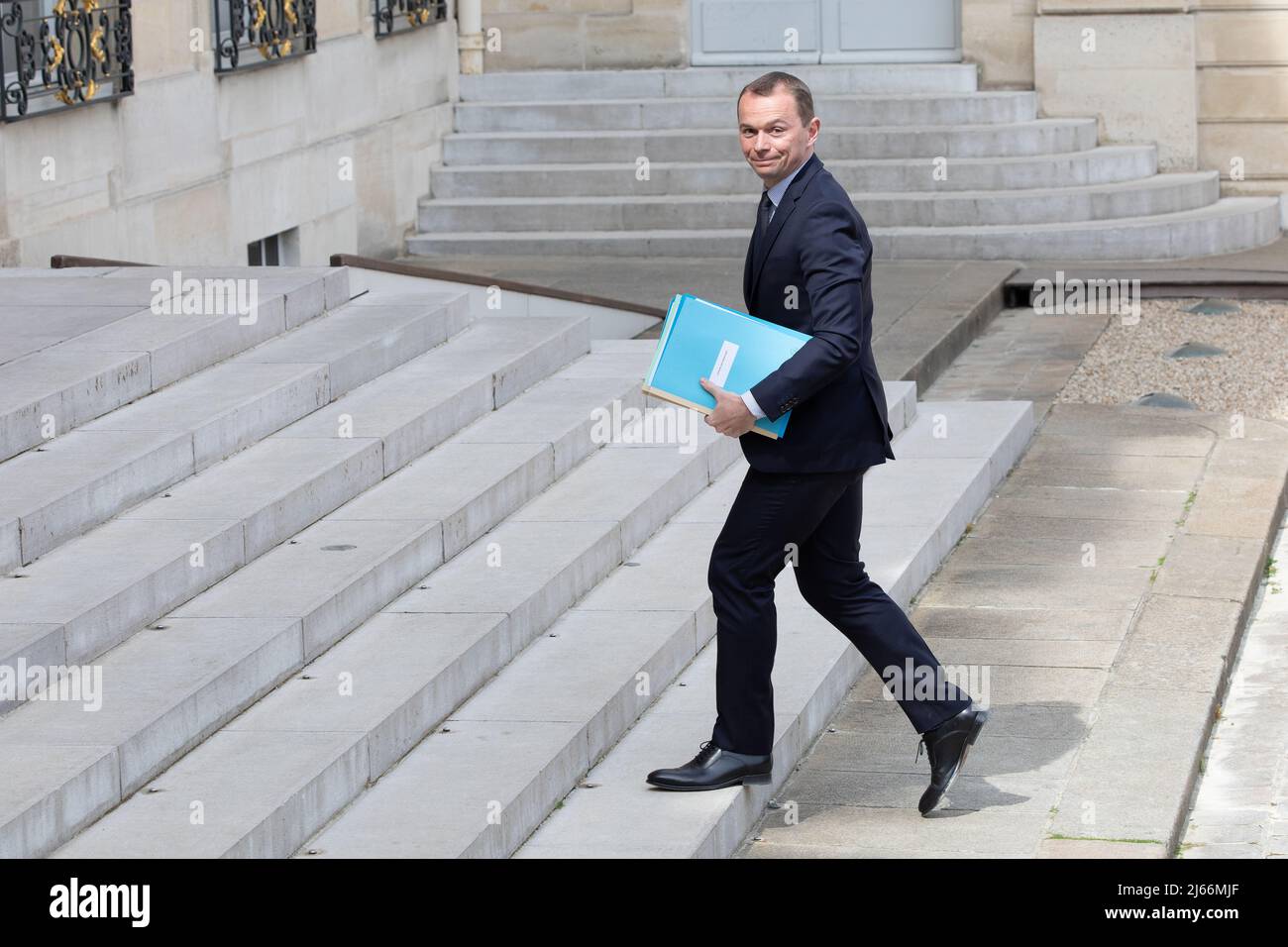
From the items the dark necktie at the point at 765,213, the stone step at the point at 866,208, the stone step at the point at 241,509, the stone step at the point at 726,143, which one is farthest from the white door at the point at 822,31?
the dark necktie at the point at 765,213

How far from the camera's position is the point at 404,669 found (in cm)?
593

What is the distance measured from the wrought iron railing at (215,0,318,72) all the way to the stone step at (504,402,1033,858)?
212 inches

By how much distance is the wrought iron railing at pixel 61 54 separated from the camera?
10148 mm

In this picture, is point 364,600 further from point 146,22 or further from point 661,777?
point 146,22

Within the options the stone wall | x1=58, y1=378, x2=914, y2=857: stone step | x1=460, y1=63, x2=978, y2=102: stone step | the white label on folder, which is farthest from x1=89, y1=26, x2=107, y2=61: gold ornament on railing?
the white label on folder

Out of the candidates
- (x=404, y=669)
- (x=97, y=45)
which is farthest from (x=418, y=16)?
(x=404, y=669)

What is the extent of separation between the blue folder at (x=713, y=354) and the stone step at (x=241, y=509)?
5.85ft

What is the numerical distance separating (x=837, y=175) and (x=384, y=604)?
363 inches

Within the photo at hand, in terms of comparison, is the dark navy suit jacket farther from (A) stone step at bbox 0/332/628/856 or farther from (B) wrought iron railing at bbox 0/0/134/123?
(B) wrought iron railing at bbox 0/0/134/123

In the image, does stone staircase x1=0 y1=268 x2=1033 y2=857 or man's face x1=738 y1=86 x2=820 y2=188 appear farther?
stone staircase x1=0 y1=268 x2=1033 y2=857

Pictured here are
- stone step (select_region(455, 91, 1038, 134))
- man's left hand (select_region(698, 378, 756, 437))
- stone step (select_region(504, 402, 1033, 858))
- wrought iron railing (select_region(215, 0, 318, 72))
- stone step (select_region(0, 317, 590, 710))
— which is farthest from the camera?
stone step (select_region(455, 91, 1038, 134))

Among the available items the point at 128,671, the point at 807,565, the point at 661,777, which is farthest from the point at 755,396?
the point at 128,671

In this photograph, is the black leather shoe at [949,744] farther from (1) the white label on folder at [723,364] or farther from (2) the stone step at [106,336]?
(2) the stone step at [106,336]

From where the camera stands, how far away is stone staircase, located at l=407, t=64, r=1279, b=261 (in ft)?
49.1
